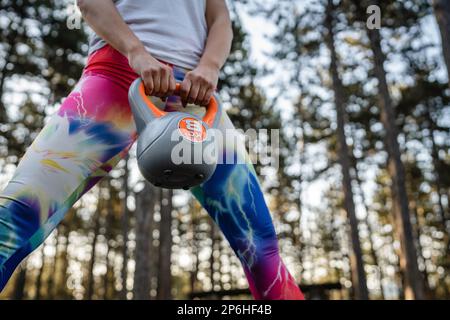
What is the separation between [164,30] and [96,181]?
515mm

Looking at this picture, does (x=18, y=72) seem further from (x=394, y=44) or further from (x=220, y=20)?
(x=220, y=20)

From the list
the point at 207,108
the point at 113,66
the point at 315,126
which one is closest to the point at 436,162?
the point at 315,126

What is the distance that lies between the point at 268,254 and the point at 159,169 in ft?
1.46

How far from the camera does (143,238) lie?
8969 mm

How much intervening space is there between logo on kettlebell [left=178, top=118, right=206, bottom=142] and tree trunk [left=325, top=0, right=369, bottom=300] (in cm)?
1053

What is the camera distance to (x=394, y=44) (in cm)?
1411

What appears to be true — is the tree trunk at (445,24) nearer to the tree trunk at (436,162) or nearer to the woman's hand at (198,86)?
the woman's hand at (198,86)

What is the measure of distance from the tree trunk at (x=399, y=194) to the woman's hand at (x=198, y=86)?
875 cm

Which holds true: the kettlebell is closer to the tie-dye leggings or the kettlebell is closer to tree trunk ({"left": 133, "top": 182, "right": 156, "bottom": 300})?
the tie-dye leggings

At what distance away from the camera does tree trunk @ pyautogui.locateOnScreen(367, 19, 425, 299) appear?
894cm

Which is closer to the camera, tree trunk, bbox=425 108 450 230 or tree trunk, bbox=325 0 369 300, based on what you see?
tree trunk, bbox=325 0 369 300

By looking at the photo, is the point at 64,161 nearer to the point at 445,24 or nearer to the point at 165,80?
the point at 165,80

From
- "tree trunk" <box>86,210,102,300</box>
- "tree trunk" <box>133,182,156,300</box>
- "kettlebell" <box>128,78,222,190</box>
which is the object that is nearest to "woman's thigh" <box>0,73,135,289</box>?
"kettlebell" <box>128,78,222,190</box>

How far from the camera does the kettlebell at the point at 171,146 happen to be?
102 centimetres
